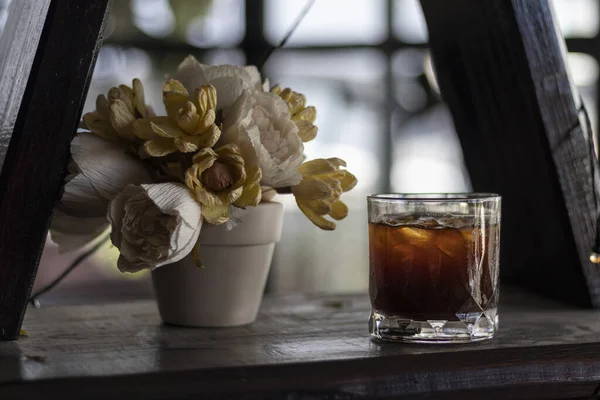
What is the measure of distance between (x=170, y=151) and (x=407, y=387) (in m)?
0.32

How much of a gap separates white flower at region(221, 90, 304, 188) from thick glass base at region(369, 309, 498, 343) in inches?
7.1

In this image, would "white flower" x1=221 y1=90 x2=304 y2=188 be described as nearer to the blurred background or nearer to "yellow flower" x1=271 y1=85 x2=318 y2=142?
"yellow flower" x1=271 y1=85 x2=318 y2=142

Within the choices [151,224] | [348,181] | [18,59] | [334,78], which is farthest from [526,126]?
[334,78]

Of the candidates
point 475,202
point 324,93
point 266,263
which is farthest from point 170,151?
point 324,93

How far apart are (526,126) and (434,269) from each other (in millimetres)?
291

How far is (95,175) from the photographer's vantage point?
80 centimetres

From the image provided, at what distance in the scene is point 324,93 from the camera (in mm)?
2703

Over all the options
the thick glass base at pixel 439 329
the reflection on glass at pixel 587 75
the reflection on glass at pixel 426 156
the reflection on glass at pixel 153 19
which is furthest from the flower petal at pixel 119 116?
the reflection on glass at pixel 587 75

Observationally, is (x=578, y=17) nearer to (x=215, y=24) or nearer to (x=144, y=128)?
(x=215, y=24)

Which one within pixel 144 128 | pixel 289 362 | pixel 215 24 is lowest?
pixel 289 362

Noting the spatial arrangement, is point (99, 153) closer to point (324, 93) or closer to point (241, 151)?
point (241, 151)

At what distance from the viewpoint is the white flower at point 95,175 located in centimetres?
79

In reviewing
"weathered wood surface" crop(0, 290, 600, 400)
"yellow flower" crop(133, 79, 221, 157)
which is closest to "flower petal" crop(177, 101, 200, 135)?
"yellow flower" crop(133, 79, 221, 157)

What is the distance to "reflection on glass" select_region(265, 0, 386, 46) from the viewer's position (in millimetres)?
2645
